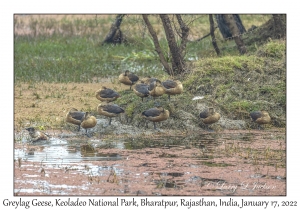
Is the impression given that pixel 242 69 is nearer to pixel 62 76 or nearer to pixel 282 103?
pixel 282 103

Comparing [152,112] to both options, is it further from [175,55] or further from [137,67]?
[137,67]

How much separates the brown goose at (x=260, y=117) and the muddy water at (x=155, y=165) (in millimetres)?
369

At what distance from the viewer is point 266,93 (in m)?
15.1

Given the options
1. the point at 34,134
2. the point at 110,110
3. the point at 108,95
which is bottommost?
the point at 34,134

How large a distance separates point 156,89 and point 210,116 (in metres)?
1.34

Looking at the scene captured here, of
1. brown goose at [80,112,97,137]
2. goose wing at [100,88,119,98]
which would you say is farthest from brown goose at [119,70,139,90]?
brown goose at [80,112,97,137]

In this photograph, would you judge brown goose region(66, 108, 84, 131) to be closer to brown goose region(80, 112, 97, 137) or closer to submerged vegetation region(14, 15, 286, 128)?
brown goose region(80, 112, 97, 137)

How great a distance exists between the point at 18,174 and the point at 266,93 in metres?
7.11

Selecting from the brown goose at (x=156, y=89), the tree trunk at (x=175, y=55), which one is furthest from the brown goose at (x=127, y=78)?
the brown goose at (x=156, y=89)

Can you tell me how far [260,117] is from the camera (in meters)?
13.6

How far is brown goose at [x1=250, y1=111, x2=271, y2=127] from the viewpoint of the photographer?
13617mm

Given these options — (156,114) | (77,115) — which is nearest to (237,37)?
(156,114)

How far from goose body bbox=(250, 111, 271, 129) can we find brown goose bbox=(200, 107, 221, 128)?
78 centimetres

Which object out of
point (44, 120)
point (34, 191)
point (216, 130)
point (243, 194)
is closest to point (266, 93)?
point (216, 130)
